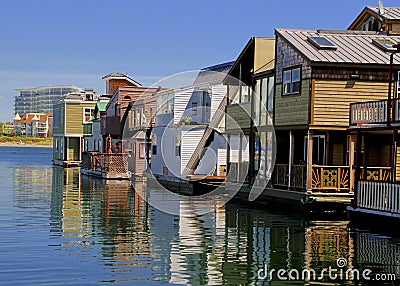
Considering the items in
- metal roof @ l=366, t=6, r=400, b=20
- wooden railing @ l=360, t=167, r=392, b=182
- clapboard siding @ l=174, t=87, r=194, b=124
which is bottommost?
wooden railing @ l=360, t=167, r=392, b=182

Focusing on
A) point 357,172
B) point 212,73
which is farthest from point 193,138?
point 357,172

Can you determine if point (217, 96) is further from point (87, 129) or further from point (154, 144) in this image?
point (87, 129)

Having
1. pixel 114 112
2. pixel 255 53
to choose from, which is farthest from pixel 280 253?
pixel 114 112

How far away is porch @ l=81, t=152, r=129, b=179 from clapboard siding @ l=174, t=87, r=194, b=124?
38.6 ft

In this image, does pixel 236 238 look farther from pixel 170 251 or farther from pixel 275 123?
pixel 275 123

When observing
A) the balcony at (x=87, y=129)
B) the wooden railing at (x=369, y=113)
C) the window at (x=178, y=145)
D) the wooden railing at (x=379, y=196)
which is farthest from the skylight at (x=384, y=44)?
the balcony at (x=87, y=129)

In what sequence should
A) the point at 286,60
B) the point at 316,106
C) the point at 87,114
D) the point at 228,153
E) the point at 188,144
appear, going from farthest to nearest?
1. the point at 87,114
2. the point at 188,144
3. the point at 228,153
4. the point at 286,60
5. the point at 316,106

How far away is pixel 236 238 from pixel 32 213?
36.6 feet

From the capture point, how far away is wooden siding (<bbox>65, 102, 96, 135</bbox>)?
91.5 meters

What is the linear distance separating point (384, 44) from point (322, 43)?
3.13 meters

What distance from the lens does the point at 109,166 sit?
6569cm

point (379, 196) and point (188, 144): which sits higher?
point (188, 144)

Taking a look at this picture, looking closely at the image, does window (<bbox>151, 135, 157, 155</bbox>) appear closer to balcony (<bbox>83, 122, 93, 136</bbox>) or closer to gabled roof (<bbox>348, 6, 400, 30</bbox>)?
gabled roof (<bbox>348, 6, 400, 30</bbox>)

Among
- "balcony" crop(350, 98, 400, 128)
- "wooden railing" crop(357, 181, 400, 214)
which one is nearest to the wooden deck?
"wooden railing" crop(357, 181, 400, 214)
